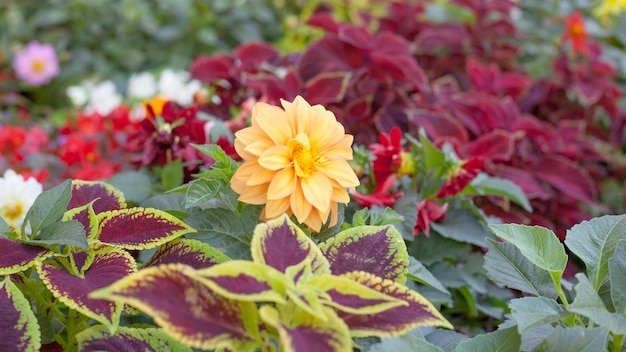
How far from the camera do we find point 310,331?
616 mm

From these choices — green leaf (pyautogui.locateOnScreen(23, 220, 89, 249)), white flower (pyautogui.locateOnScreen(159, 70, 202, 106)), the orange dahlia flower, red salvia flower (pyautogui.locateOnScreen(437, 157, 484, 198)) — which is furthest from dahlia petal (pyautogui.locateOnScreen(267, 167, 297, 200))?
white flower (pyautogui.locateOnScreen(159, 70, 202, 106))

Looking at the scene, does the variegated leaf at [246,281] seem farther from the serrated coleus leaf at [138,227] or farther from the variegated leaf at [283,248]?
the serrated coleus leaf at [138,227]

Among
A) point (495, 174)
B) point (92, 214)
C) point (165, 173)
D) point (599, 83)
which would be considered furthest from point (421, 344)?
point (599, 83)

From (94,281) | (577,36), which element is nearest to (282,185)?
(94,281)

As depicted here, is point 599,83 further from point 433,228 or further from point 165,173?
point 165,173

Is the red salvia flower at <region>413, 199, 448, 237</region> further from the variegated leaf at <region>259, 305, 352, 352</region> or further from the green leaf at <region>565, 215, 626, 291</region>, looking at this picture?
the variegated leaf at <region>259, 305, 352, 352</region>

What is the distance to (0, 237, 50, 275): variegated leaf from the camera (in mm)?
724

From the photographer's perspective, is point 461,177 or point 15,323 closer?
point 15,323

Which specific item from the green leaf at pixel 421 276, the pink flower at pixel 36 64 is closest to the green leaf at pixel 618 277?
the green leaf at pixel 421 276

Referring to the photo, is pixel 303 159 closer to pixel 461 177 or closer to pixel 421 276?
pixel 421 276

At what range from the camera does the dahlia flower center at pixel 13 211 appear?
1.06 metres

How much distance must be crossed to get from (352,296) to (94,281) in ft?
0.95

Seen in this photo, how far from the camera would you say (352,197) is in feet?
3.72

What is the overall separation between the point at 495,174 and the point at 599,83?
808 millimetres
